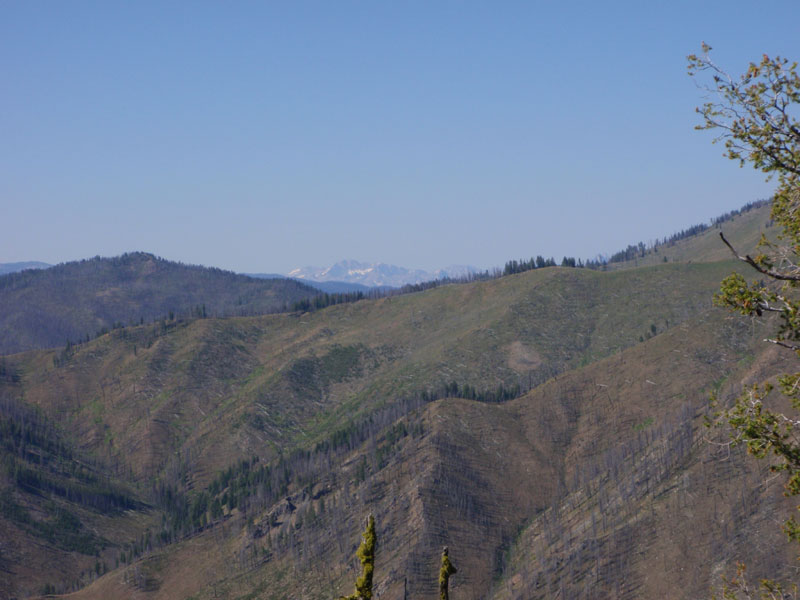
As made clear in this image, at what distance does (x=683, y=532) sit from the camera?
129 m

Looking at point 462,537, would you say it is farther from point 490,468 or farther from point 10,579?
point 10,579

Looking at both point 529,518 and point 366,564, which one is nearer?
point 366,564

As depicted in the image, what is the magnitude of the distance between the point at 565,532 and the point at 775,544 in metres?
46.0

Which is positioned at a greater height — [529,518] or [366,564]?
[366,564]

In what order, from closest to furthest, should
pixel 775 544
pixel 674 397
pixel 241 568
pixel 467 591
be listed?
pixel 775 544
pixel 467 591
pixel 241 568
pixel 674 397

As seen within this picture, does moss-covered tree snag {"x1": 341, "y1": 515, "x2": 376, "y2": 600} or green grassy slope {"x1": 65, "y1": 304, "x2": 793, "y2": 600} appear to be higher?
moss-covered tree snag {"x1": 341, "y1": 515, "x2": 376, "y2": 600}

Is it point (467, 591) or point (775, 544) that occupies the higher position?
Answer: point (775, 544)

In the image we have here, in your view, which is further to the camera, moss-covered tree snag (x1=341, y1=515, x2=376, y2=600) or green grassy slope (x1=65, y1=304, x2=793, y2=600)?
green grassy slope (x1=65, y1=304, x2=793, y2=600)

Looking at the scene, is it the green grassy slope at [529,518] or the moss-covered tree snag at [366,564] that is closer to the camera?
the moss-covered tree snag at [366,564]

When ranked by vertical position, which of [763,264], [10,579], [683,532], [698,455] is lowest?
[10,579]

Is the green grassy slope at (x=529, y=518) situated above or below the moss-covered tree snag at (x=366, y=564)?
below

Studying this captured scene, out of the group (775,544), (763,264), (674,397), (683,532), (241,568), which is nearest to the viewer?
(763,264)

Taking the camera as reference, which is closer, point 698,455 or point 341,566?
point 698,455

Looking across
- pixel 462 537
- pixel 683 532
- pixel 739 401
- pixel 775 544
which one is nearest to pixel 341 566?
pixel 462 537
